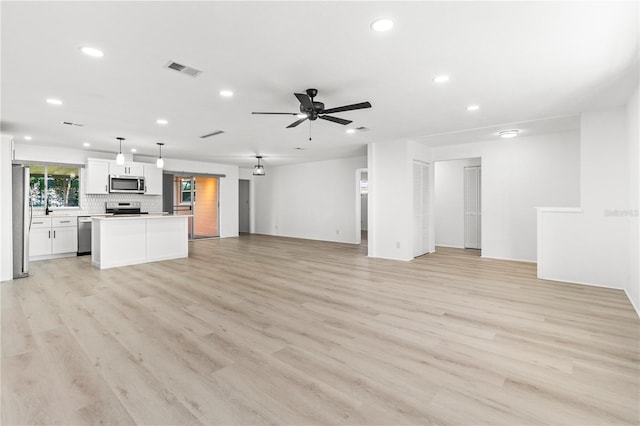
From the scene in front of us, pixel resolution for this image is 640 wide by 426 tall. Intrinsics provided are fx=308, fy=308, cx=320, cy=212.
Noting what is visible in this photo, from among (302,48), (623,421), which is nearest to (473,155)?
(302,48)

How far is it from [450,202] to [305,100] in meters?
6.23

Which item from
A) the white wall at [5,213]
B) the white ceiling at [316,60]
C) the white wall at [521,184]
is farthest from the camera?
the white wall at [521,184]

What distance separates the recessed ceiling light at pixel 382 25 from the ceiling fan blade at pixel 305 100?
1134mm

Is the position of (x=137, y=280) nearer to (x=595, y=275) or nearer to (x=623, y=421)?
(x=623, y=421)

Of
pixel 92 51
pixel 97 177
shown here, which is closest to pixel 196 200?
pixel 97 177

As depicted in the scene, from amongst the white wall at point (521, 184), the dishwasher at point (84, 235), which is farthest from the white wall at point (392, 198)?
the dishwasher at point (84, 235)

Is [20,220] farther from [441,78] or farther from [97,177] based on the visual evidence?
[441,78]

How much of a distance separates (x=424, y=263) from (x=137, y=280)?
5.08 meters

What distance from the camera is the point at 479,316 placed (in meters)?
3.25

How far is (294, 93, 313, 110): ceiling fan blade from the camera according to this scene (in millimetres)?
3312

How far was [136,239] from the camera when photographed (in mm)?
6098

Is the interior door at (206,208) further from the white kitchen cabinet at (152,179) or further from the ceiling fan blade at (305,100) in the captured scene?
the ceiling fan blade at (305,100)

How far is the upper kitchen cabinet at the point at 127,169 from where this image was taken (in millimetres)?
7618

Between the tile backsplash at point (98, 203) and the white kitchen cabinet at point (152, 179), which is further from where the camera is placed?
the white kitchen cabinet at point (152, 179)
